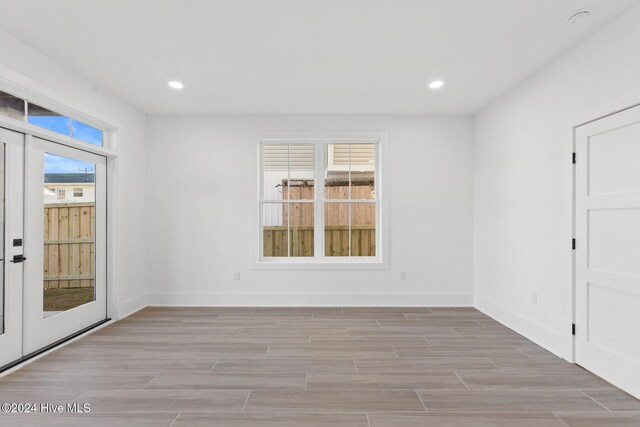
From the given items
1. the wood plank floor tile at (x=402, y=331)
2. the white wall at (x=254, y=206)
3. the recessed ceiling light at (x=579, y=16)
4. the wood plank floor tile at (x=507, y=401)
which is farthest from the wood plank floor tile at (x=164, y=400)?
the recessed ceiling light at (x=579, y=16)

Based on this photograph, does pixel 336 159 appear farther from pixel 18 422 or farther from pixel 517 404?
pixel 18 422

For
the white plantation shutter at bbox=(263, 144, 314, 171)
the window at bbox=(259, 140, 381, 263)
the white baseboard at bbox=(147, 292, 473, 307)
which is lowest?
the white baseboard at bbox=(147, 292, 473, 307)

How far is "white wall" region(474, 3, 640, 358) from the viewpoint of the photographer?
259 centimetres

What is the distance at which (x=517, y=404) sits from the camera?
2283 mm

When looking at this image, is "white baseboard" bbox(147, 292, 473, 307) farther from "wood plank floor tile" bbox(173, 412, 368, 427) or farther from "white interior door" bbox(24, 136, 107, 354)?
"wood plank floor tile" bbox(173, 412, 368, 427)

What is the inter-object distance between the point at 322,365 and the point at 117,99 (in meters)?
3.75

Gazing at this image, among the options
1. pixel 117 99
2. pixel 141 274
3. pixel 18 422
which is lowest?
pixel 18 422

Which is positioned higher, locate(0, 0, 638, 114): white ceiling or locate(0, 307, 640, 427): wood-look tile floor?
locate(0, 0, 638, 114): white ceiling

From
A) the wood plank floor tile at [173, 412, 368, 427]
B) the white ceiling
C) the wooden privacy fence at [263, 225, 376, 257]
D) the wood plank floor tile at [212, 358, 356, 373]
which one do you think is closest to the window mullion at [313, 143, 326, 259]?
the wooden privacy fence at [263, 225, 376, 257]

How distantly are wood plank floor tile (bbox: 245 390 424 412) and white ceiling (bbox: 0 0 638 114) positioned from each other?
8.69ft

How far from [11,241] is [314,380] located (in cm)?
267

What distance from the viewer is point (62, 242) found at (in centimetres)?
340

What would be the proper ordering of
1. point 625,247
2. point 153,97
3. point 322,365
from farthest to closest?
point 153,97, point 322,365, point 625,247

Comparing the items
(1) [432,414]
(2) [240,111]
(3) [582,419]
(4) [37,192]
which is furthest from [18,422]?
(2) [240,111]
